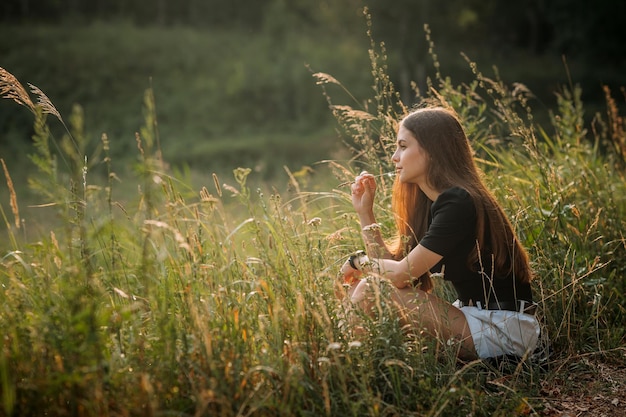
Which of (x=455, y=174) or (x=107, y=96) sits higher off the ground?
(x=455, y=174)

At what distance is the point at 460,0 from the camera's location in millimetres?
21844

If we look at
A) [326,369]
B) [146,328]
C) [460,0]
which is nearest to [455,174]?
[326,369]

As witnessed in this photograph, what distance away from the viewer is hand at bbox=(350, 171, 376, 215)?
3027 mm

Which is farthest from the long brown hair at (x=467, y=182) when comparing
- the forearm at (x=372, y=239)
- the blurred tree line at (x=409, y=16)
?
the blurred tree line at (x=409, y=16)

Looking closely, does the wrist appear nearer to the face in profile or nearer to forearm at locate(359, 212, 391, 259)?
forearm at locate(359, 212, 391, 259)

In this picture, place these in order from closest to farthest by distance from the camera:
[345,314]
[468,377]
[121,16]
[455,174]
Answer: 1. [345,314]
2. [468,377]
3. [455,174]
4. [121,16]

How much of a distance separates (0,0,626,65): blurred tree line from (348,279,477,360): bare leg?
1851 cm

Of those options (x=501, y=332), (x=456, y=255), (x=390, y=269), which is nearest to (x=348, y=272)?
(x=390, y=269)

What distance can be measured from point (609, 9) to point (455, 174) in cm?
2584

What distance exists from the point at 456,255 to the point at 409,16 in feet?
65.2

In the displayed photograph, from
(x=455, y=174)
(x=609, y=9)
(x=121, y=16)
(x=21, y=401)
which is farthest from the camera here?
(x=121, y=16)

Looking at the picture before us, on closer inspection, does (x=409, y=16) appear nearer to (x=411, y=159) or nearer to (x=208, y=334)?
(x=411, y=159)

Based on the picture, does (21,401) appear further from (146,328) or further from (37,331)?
(146,328)

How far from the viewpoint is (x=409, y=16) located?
70.3ft
